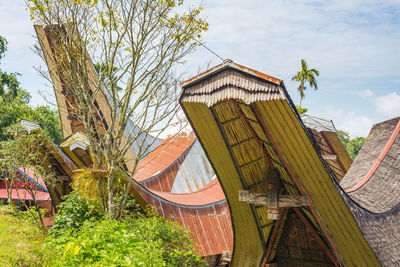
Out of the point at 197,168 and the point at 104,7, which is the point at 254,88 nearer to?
the point at 104,7

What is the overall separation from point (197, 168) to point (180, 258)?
361 inches

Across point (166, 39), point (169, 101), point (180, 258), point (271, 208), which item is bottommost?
point (180, 258)

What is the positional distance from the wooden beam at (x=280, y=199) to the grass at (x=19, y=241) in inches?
169

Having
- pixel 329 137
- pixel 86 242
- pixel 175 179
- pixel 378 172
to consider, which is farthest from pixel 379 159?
pixel 86 242

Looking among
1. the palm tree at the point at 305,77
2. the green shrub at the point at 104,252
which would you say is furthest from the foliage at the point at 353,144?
the green shrub at the point at 104,252

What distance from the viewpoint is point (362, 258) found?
280 inches

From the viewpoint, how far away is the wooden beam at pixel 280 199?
7.41 m

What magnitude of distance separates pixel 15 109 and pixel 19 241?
A: 71.7ft

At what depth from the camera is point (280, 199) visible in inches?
310

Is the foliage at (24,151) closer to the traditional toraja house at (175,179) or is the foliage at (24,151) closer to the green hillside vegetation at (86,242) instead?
the traditional toraja house at (175,179)

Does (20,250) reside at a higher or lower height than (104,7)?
lower

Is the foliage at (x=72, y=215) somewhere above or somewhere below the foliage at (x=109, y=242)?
above

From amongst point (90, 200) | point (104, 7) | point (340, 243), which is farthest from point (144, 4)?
point (340, 243)

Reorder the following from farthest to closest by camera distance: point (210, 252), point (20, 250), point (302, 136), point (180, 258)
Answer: point (210, 252) → point (180, 258) → point (302, 136) → point (20, 250)
